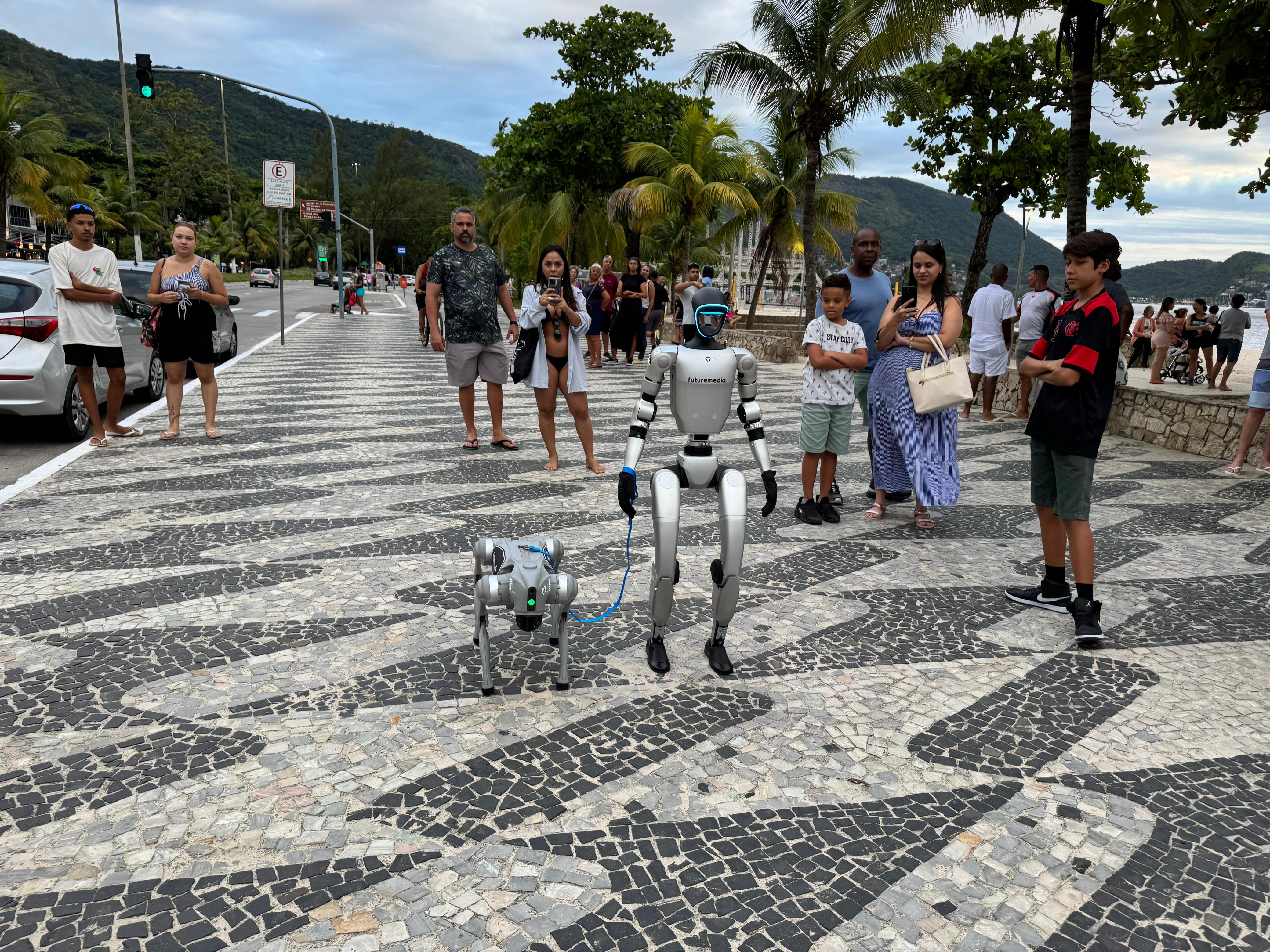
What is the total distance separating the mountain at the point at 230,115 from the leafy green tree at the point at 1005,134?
248 feet

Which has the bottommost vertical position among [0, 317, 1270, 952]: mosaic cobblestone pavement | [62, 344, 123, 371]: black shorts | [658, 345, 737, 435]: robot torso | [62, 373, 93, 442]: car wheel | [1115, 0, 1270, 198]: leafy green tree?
[0, 317, 1270, 952]: mosaic cobblestone pavement

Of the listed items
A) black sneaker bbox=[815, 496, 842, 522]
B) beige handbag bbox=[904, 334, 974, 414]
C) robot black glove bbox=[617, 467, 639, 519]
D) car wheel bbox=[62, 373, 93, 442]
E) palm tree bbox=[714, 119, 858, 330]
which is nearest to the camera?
robot black glove bbox=[617, 467, 639, 519]

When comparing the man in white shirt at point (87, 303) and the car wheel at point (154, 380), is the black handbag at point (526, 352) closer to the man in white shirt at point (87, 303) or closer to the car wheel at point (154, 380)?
the man in white shirt at point (87, 303)

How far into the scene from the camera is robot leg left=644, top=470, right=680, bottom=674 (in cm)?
344

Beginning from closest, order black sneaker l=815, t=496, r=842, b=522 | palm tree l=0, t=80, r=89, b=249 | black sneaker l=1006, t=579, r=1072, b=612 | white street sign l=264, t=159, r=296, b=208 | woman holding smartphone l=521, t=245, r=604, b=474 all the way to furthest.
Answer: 1. black sneaker l=1006, t=579, r=1072, b=612
2. black sneaker l=815, t=496, r=842, b=522
3. woman holding smartphone l=521, t=245, r=604, b=474
4. white street sign l=264, t=159, r=296, b=208
5. palm tree l=0, t=80, r=89, b=249

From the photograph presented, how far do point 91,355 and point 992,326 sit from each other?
9.54 meters

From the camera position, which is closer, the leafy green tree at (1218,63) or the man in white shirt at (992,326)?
the leafy green tree at (1218,63)

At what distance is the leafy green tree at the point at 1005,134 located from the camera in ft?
69.4

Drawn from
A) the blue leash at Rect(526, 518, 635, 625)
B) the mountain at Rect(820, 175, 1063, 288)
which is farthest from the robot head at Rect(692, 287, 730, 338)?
the mountain at Rect(820, 175, 1063, 288)

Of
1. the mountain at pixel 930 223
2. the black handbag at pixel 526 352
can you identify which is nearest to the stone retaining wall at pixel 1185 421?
the black handbag at pixel 526 352

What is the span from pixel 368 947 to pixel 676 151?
79.2 feet

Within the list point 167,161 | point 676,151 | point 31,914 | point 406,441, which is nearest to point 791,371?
point 676,151

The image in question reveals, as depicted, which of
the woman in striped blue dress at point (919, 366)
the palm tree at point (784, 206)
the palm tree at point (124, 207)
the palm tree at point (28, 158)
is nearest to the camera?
the woman in striped blue dress at point (919, 366)

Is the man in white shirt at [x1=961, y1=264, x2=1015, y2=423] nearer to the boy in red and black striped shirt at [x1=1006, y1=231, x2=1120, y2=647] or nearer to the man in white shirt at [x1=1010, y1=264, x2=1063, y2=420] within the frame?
the man in white shirt at [x1=1010, y1=264, x2=1063, y2=420]
